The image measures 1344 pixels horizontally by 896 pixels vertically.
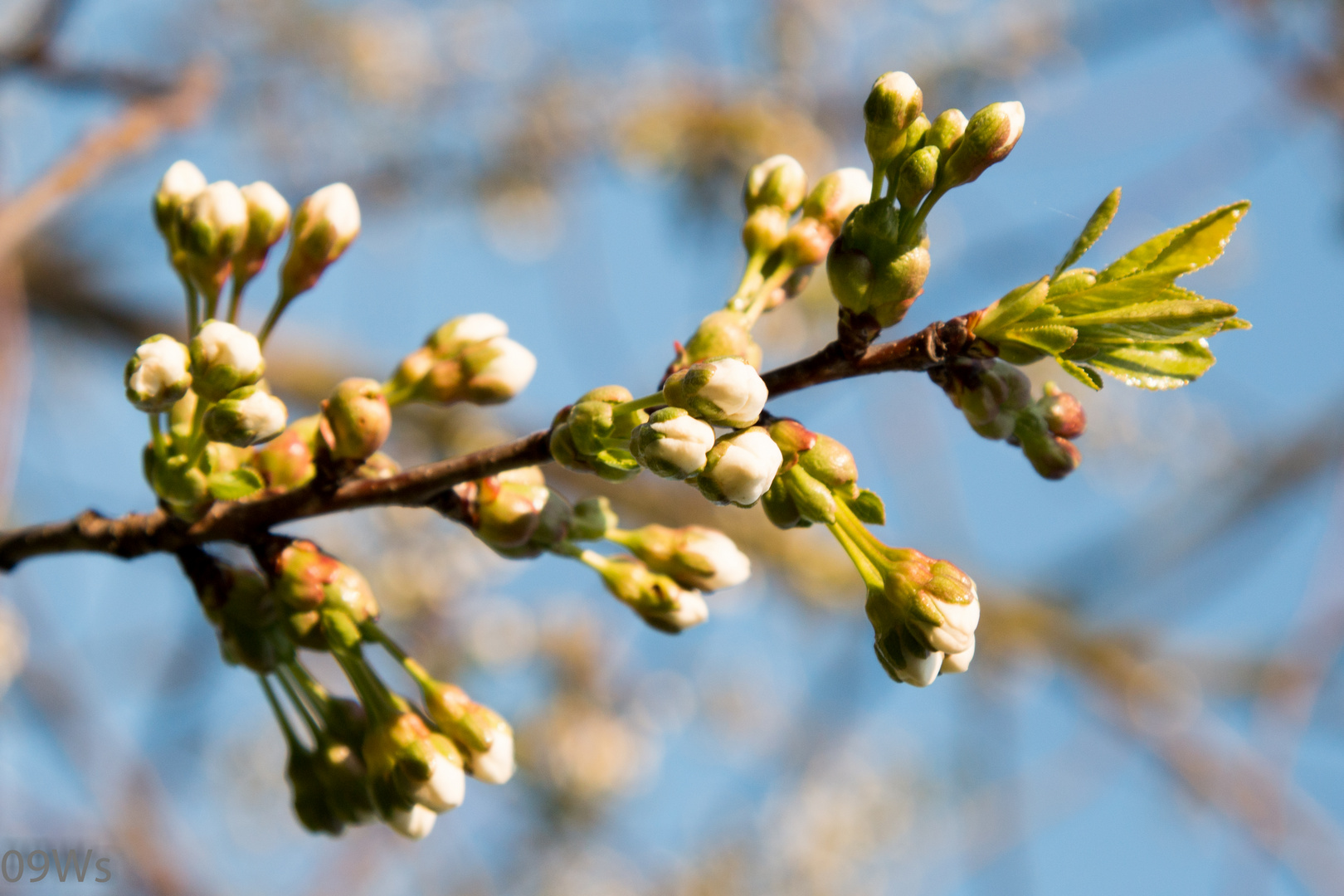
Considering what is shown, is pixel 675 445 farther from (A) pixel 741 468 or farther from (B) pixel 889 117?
(B) pixel 889 117

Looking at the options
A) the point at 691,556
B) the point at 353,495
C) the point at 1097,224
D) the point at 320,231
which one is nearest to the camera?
the point at 1097,224

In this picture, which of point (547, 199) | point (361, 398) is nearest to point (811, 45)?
point (547, 199)

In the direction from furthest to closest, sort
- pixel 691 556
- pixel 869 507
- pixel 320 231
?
pixel 320 231 → pixel 691 556 → pixel 869 507

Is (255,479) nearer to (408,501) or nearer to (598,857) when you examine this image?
(408,501)

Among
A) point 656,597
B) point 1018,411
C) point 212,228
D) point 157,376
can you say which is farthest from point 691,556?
point 212,228

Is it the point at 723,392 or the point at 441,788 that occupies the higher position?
the point at 723,392

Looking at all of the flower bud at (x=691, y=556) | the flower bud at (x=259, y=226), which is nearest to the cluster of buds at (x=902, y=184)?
the flower bud at (x=691, y=556)

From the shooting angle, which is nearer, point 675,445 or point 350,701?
point 675,445
